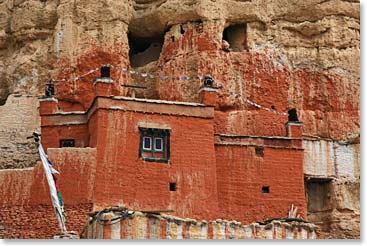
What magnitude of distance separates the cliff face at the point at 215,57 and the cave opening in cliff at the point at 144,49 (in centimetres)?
74

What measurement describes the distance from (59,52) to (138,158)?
467cm

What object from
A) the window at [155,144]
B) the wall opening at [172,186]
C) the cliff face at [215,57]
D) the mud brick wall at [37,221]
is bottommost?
the mud brick wall at [37,221]

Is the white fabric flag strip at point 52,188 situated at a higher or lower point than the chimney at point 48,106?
lower

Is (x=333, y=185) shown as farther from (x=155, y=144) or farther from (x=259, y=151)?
(x=155, y=144)

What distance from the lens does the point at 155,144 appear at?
2027 centimetres

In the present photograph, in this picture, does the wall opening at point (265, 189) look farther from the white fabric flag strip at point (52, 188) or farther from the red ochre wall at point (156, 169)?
the white fabric flag strip at point (52, 188)

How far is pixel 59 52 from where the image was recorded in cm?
2327

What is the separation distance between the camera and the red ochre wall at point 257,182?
2069 centimetres

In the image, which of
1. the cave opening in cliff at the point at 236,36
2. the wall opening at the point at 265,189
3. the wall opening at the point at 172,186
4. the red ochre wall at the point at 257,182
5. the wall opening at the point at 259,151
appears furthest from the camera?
the cave opening in cliff at the point at 236,36

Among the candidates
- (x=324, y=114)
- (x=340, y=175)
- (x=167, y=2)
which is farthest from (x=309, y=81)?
(x=167, y=2)

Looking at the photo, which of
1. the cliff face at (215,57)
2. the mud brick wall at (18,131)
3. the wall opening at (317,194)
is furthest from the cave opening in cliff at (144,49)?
→ the wall opening at (317,194)

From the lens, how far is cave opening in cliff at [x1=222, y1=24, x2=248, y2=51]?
23.7m

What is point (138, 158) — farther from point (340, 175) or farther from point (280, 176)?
point (340, 175)

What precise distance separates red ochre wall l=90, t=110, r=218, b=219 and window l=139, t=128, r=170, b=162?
4.2 inches
